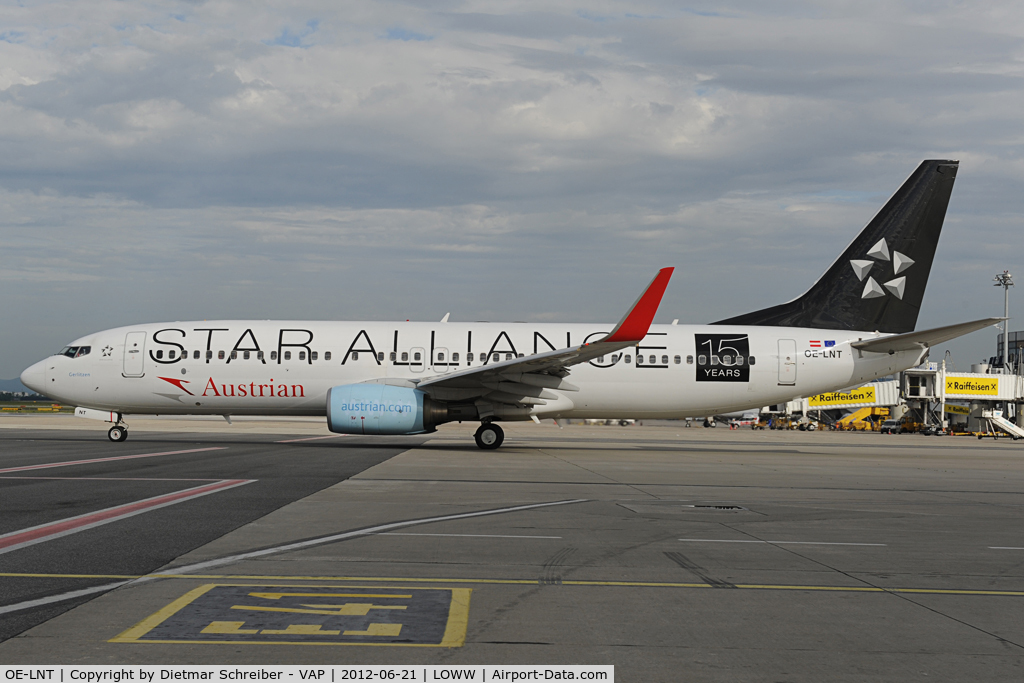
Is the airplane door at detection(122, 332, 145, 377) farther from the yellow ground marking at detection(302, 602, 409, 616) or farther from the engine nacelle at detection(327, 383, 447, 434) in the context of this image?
the yellow ground marking at detection(302, 602, 409, 616)

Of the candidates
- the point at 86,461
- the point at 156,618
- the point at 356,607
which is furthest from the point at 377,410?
the point at 156,618

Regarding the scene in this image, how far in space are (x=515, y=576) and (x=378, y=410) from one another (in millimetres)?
16134

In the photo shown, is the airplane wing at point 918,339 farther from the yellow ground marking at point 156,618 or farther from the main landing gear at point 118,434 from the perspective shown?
the main landing gear at point 118,434

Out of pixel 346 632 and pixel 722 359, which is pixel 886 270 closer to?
pixel 722 359

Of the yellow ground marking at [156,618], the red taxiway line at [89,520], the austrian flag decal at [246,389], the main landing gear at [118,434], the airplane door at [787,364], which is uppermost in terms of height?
the airplane door at [787,364]

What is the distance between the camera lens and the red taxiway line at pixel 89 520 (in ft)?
26.3

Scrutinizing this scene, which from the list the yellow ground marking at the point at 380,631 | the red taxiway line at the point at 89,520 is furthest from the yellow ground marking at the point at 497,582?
the red taxiway line at the point at 89,520

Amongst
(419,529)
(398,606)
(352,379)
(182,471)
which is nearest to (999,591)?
(398,606)

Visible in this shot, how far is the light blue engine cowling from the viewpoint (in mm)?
22516

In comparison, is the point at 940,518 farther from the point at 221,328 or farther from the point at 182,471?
the point at 221,328

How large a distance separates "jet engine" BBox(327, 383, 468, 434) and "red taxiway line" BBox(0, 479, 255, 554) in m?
9.51

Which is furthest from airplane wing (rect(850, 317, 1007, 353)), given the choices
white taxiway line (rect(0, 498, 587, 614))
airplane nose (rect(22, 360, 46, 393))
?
airplane nose (rect(22, 360, 46, 393))

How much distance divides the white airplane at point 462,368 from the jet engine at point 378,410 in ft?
0.39

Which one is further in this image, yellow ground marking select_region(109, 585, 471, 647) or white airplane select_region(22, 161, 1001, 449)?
white airplane select_region(22, 161, 1001, 449)
